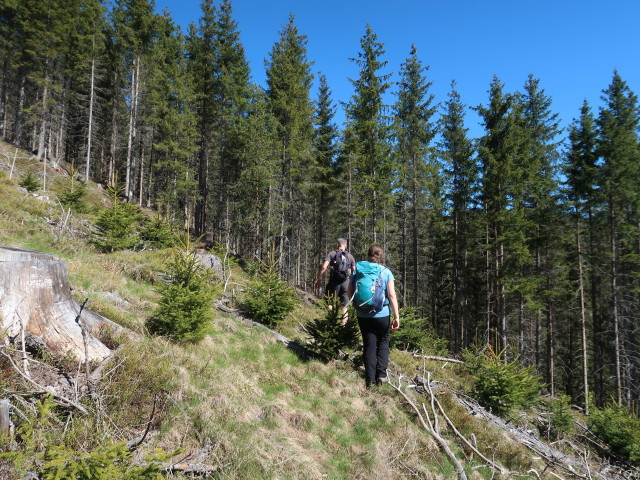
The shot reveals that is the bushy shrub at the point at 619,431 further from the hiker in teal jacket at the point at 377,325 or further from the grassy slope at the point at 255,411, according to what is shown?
the hiker in teal jacket at the point at 377,325

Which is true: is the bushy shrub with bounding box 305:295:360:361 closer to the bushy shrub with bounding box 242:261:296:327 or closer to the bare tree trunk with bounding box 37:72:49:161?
the bushy shrub with bounding box 242:261:296:327

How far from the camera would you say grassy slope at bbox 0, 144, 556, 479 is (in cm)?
322

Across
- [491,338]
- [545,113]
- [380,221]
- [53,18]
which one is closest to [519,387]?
[380,221]

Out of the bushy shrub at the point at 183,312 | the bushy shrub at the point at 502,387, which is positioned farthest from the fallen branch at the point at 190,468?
the bushy shrub at the point at 502,387

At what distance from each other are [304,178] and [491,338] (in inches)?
648

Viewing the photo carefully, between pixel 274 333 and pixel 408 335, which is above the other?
pixel 274 333

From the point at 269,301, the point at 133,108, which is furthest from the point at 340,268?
the point at 133,108

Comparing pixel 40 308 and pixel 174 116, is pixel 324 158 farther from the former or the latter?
pixel 40 308

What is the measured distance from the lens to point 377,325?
5.04 meters

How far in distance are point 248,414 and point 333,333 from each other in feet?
7.81

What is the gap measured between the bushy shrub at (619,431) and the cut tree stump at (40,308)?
10927 millimetres

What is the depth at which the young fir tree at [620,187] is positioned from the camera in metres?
16.1

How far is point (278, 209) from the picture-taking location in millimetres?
19703

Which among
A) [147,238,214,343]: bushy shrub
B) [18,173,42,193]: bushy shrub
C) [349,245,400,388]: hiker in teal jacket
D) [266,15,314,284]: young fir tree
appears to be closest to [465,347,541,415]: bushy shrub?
[349,245,400,388]: hiker in teal jacket
